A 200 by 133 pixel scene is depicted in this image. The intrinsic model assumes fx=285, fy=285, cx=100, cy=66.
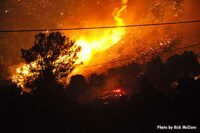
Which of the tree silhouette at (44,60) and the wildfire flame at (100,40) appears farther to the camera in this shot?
the wildfire flame at (100,40)

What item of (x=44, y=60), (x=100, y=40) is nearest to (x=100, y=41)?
(x=100, y=40)

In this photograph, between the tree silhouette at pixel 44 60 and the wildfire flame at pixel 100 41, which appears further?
the wildfire flame at pixel 100 41

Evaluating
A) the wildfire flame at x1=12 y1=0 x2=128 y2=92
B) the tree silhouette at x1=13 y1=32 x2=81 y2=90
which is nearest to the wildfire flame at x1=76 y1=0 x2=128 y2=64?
the wildfire flame at x1=12 y1=0 x2=128 y2=92

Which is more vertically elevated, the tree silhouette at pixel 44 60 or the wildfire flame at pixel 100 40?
the wildfire flame at pixel 100 40

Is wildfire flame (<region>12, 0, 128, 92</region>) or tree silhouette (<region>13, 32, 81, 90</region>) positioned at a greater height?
wildfire flame (<region>12, 0, 128, 92</region>)

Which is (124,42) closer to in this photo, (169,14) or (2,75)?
(169,14)

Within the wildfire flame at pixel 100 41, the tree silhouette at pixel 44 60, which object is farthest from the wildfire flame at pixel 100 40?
the tree silhouette at pixel 44 60

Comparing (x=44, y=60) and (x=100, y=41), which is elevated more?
(x=100, y=41)

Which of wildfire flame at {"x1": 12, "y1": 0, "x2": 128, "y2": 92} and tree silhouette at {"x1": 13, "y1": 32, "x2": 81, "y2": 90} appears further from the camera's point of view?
wildfire flame at {"x1": 12, "y1": 0, "x2": 128, "y2": 92}

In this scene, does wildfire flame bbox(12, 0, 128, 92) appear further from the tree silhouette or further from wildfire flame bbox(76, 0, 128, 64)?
the tree silhouette

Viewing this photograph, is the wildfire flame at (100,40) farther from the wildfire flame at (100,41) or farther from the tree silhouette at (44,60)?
the tree silhouette at (44,60)

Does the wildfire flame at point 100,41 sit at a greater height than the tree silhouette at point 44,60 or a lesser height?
greater

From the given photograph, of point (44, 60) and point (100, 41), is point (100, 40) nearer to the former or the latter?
point (100, 41)

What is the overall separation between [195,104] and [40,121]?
14.8 metres
